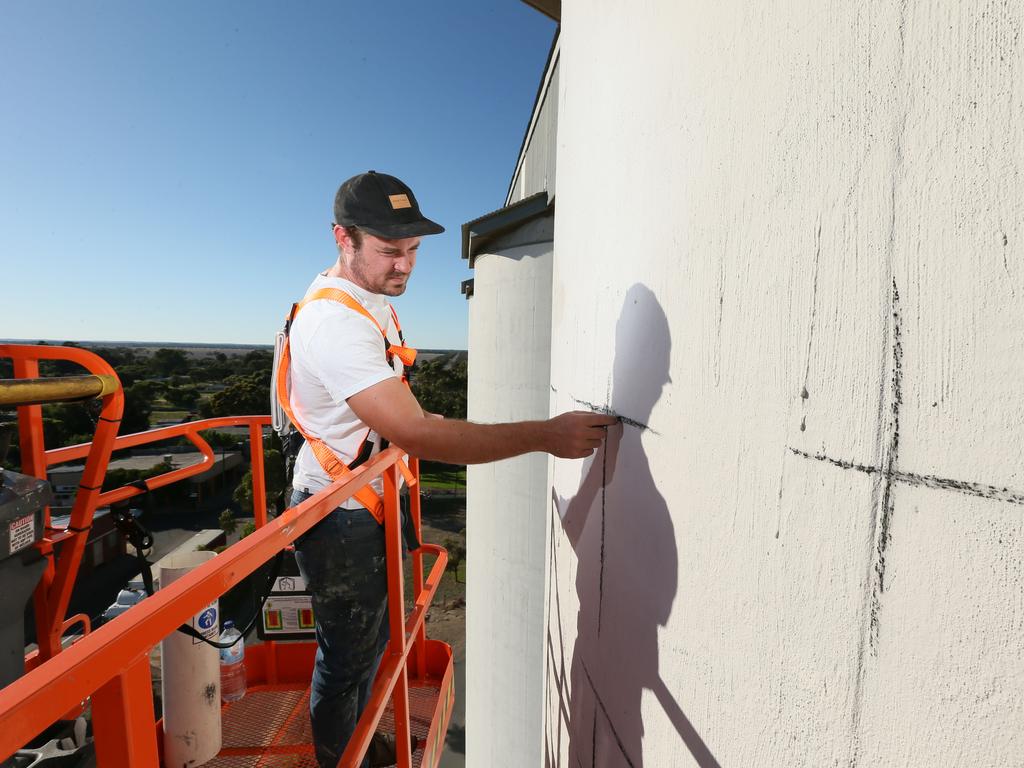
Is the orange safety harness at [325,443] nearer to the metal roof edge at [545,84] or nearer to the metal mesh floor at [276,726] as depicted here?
the metal mesh floor at [276,726]

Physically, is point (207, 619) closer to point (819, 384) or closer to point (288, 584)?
point (288, 584)

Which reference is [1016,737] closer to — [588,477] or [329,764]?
[588,477]

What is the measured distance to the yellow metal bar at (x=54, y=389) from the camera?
83.8 inches

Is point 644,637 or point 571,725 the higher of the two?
point 644,637

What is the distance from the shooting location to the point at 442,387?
5247cm

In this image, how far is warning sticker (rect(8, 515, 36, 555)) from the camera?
2.37 metres

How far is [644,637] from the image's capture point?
1.52 meters

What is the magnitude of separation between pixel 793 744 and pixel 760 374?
687 mm

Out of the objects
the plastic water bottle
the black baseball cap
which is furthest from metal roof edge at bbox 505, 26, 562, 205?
the plastic water bottle

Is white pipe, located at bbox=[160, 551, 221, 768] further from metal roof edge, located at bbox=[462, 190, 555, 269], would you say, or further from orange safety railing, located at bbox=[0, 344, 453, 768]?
metal roof edge, located at bbox=[462, 190, 555, 269]

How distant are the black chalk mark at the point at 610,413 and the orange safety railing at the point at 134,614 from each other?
842 millimetres

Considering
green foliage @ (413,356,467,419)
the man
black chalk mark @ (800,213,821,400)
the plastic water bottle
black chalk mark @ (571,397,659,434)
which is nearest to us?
black chalk mark @ (800,213,821,400)

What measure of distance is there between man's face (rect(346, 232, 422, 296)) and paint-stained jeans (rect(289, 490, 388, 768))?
949mm

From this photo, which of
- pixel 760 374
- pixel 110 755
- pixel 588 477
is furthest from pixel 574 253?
pixel 110 755
